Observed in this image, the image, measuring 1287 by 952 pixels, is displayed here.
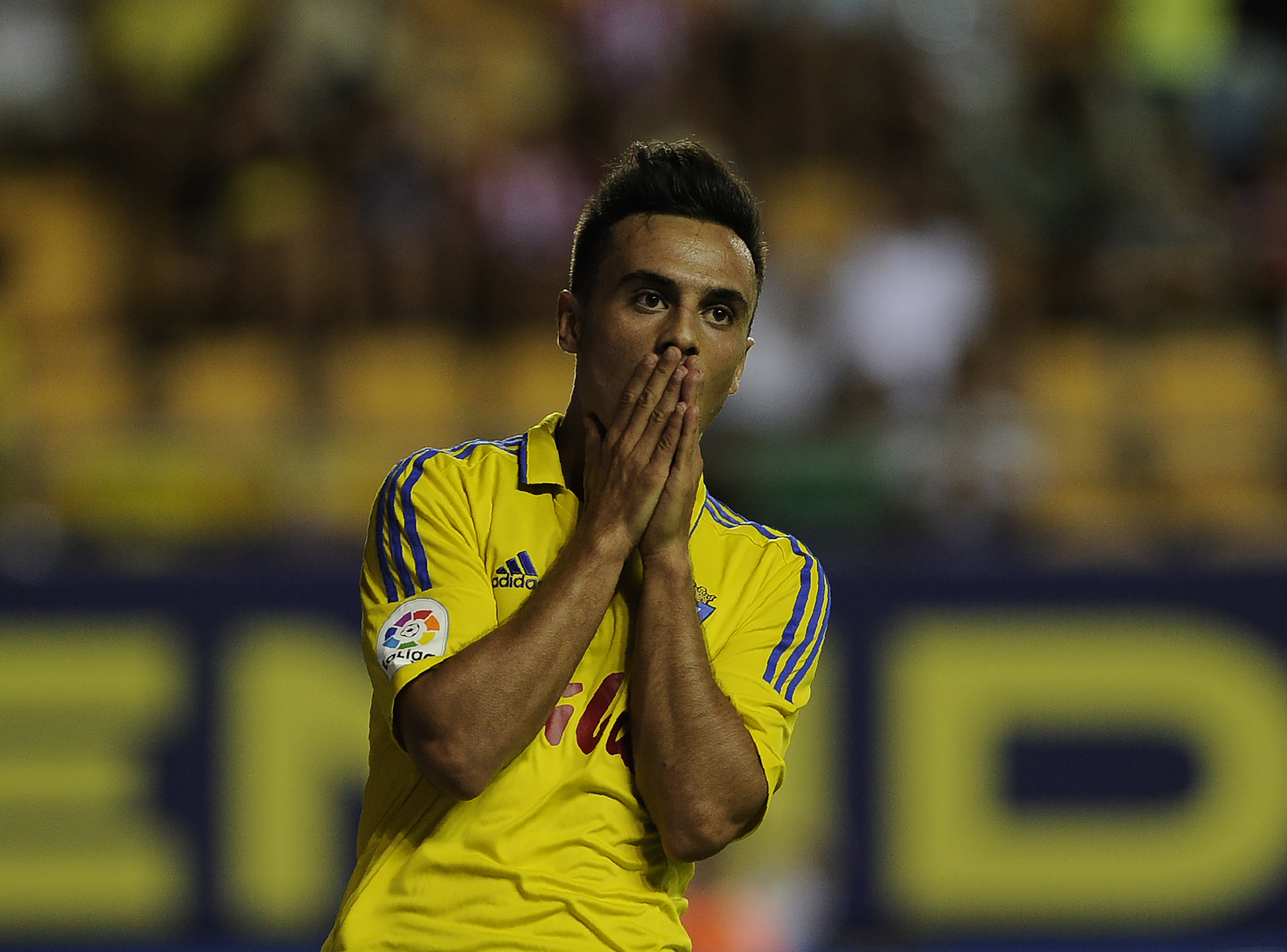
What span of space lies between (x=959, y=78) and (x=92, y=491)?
545 centimetres

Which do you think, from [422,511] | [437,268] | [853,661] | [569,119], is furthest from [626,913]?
[569,119]

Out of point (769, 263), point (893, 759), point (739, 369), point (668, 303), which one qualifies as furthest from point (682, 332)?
point (769, 263)

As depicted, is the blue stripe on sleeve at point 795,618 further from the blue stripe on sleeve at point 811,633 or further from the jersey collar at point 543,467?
the jersey collar at point 543,467

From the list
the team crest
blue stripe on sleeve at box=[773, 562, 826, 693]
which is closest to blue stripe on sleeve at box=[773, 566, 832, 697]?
blue stripe on sleeve at box=[773, 562, 826, 693]

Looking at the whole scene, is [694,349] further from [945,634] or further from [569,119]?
[569,119]

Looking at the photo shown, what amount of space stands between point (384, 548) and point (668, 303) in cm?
55

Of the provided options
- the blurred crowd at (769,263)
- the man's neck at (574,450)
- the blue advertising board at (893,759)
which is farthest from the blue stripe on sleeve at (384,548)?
the blue advertising board at (893,759)

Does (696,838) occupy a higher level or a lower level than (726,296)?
lower

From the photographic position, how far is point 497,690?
2301mm

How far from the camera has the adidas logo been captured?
8.29 feet

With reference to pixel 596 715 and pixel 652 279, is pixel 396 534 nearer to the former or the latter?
pixel 596 715

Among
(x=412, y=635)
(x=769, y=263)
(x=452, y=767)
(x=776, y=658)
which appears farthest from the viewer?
(x=769, y=263)

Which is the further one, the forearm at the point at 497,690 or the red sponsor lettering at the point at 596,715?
the red sponsor lettering at the point at 596,715

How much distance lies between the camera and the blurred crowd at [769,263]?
7066 millimetres
